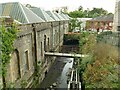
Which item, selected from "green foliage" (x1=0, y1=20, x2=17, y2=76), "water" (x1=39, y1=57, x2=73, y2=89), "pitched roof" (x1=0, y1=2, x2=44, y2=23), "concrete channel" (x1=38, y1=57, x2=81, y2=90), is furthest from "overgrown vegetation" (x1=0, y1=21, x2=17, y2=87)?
"water" (x1=39, y1=57, x2=73, y2=89)

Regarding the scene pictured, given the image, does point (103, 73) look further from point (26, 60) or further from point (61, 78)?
point (61, 78)

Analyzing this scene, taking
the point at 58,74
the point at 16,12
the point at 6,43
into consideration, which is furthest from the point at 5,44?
the point at 58,74

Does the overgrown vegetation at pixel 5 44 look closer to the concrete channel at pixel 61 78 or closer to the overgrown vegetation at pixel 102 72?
the overgrown vegetation at pixel 102 72

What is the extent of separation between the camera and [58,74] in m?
19.0

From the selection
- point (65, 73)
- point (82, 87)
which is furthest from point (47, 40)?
point (82, 87)

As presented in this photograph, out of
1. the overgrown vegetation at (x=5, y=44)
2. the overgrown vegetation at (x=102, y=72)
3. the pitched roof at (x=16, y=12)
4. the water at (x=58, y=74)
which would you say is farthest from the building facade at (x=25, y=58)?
the overgrown vegetation at (x=102, y=72)

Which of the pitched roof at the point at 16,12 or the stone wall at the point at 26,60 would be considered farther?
the pitched roof at the point at 16,12

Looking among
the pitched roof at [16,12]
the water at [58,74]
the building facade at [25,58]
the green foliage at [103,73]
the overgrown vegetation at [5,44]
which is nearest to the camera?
the overgrown vegetation at [5,44]

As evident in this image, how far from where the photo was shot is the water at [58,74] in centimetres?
1617

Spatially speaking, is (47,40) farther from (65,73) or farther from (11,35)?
(11,35)

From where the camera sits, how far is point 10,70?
10297mm

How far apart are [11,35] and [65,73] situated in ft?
35.9

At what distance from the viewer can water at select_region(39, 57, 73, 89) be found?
1617 centimetres

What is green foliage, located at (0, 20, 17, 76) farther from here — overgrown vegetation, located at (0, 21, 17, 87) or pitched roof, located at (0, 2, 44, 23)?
pitched roof, located at (0, 2, 44, 23)
